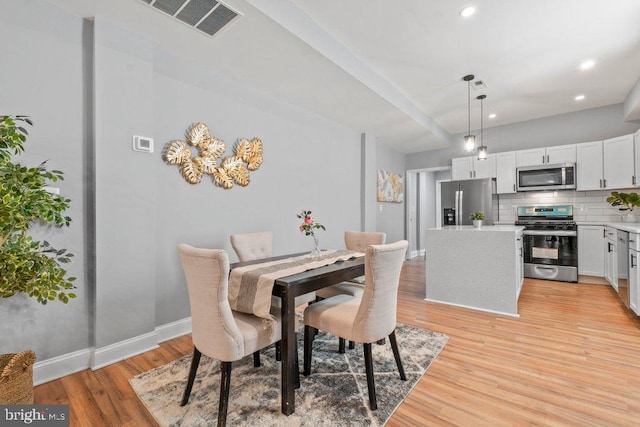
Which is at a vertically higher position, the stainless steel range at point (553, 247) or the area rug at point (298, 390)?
the stainless steel range at point (553, 247)

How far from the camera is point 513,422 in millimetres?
1574

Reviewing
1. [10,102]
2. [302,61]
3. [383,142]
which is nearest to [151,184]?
[10,102]

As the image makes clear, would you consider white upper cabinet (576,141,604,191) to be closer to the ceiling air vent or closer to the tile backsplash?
the tile backsplash

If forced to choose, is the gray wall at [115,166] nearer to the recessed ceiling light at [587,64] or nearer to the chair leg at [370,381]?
the chair leg at [370,381]

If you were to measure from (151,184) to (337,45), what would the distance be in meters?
2.16

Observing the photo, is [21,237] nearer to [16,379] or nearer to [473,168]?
[16,379]

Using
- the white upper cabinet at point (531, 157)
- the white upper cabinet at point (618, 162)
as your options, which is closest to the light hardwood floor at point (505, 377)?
the white upper cabinet at point (618, 162)

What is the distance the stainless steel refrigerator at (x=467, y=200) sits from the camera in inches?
207

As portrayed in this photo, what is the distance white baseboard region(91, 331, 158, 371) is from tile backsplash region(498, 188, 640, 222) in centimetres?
589

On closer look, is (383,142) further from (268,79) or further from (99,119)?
(99,119)

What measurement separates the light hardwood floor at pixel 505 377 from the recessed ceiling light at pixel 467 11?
2804 millimetres

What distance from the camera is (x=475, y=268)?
3.31m

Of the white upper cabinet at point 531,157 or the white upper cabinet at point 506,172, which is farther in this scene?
the white upper cabinet at point 506,172

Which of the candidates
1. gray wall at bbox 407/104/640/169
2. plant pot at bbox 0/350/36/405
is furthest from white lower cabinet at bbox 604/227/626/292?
plant pot at bbox 0/350/36/405
